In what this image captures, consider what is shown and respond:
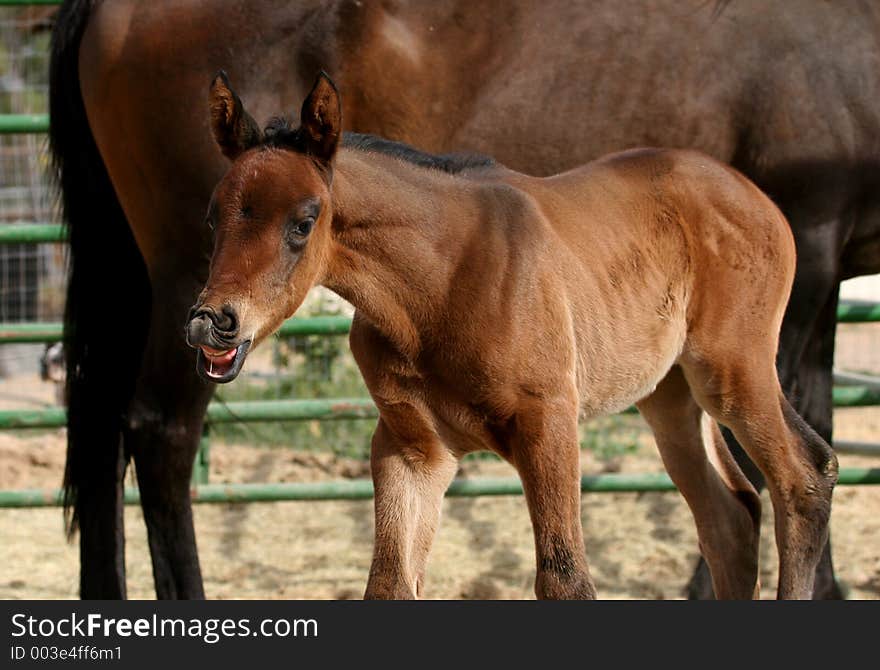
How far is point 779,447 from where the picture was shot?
12.2ft

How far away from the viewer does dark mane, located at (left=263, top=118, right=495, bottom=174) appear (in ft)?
9.90

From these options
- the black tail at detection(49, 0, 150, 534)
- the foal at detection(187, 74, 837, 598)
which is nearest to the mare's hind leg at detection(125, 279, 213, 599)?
the black tail at detection(49, 0, 150, 534)

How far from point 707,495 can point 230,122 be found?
1776mm

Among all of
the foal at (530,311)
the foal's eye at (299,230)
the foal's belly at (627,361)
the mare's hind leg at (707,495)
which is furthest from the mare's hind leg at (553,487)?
the mare's hind leg at (707,495)

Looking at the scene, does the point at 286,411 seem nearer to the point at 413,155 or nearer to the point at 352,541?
the point at 352,541

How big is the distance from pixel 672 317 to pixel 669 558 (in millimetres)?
2115

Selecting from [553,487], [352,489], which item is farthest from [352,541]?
[553,487]

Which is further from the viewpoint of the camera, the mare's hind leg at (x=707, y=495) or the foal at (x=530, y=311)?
the mare's hind leg at (x=707, y=495)

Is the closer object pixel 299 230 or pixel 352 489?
pixel 299 230

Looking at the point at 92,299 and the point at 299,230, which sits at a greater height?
the point at 92,299

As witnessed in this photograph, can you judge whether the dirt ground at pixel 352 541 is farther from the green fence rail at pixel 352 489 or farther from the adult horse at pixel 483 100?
the adult horse at pixel 483 100

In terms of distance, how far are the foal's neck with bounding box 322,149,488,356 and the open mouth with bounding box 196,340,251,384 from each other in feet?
1.20

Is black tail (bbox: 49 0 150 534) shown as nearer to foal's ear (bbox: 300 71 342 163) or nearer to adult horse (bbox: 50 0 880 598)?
adult horse (bbox: 50 0 880 598)

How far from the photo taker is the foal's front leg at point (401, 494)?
337 centimetres
